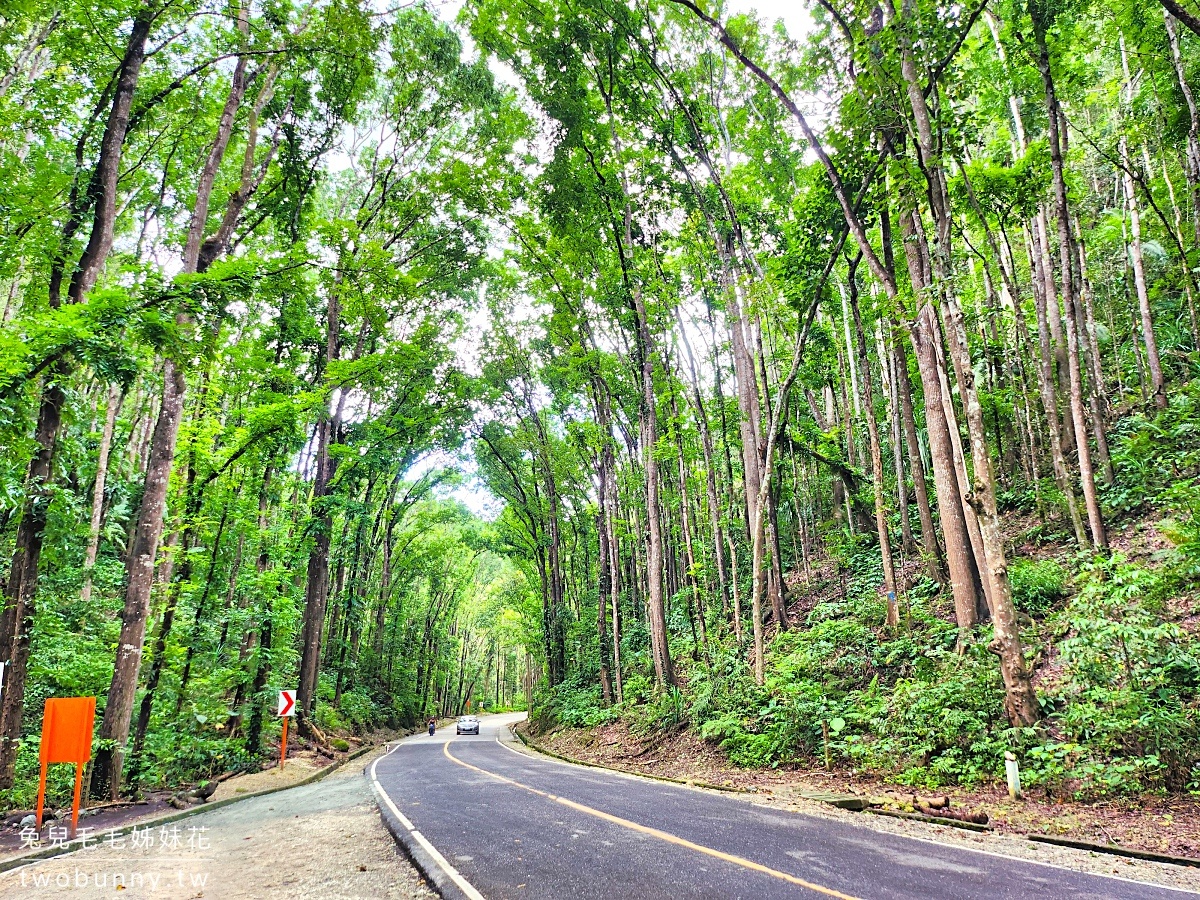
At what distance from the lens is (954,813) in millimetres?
6445

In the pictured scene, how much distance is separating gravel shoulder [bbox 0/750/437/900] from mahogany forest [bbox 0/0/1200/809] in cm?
307

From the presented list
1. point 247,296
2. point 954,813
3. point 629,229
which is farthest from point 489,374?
point 954,813

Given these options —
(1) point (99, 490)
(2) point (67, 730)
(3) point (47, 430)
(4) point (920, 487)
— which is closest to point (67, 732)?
(2) point (67, 730)

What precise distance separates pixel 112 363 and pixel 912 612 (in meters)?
13.5

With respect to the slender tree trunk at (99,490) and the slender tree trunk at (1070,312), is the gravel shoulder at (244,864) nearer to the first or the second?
the slender tree trunk at (99,490)

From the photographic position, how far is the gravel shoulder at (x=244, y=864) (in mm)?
4844

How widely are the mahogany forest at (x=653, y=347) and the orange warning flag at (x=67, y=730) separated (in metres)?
1.91

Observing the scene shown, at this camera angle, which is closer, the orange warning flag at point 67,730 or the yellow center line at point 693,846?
the yellow center line at point 693,846

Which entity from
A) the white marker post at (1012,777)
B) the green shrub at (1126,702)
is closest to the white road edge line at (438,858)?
the white marker post at (1012,777)

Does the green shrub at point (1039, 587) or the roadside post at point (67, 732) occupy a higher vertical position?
the green shrub at point (1039, 587)

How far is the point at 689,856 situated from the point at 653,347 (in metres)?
12.1

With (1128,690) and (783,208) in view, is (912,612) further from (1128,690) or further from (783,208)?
(783,208)

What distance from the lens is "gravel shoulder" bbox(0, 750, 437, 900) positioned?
484 cm

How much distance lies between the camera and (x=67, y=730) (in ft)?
22.2
